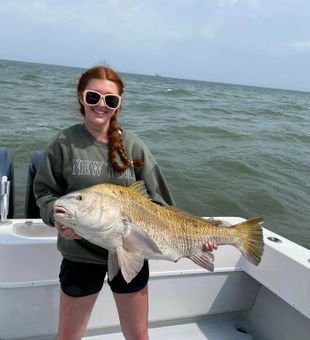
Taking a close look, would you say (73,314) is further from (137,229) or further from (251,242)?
(251,242)

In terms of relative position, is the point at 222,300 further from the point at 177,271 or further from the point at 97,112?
the point at 97,112

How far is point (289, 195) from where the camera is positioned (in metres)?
10.3

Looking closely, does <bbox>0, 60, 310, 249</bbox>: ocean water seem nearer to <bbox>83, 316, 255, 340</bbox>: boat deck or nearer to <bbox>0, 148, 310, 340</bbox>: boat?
<bbox>0, 148, 310, 340</bbox>: boat

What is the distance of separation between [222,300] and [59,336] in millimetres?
1718

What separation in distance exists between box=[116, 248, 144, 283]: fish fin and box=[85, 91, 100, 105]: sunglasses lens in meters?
0.84

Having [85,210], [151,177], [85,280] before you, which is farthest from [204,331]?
[85,210]

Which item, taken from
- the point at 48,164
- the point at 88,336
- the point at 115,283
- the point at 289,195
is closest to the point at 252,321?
the point at 88,336

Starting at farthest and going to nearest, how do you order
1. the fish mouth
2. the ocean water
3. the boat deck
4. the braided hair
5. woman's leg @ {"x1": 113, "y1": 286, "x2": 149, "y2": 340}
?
the ocean water → the boat deck → woman's leg @ {"x1": 113, "y1": 286, "x2": 149, "y2": 340} → the braided hair → the fish mouth

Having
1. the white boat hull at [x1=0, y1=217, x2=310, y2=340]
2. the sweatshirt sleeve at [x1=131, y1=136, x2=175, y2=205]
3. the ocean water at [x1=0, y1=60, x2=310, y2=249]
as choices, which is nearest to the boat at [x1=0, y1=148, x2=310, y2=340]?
the white boat hull at [x1=0, y1=217, x2=310, y2=340]

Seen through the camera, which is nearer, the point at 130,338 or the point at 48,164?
the point at 48,164

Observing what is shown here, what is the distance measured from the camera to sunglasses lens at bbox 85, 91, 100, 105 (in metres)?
2.45

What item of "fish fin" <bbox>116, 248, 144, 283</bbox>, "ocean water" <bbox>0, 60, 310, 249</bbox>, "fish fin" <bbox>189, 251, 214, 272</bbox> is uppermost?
"fish fin" <bbox>116, 248, 144, 283</bbox>

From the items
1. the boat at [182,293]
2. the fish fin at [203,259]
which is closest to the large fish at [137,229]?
the fish fin at [203,259]

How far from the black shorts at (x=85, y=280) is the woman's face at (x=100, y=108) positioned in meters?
0.82
